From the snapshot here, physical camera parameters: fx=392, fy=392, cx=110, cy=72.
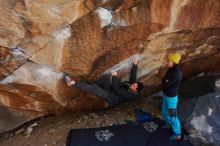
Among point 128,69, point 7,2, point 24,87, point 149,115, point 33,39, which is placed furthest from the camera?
point 149,115

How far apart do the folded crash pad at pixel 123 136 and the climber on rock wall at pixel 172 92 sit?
0.17 metres

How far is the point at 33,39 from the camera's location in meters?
5.21

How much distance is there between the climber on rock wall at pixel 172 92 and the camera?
5.83 m

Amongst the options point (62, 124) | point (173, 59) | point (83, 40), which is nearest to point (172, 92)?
point (173, 59)

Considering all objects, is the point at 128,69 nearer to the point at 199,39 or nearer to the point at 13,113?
the point at 199,39

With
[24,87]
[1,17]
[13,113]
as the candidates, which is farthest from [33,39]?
[13,113]

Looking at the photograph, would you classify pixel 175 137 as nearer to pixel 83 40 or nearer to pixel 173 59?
pixel 173 59

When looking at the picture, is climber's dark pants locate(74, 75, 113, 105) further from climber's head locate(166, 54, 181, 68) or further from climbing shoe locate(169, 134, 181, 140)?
climbing shoe locate(169, 134, 181, 140)

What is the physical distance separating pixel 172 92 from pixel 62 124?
6.48 feet

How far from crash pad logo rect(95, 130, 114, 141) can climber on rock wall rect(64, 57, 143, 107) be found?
553mm

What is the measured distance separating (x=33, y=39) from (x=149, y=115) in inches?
106

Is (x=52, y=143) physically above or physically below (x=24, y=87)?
below

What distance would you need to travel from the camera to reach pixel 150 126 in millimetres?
6645

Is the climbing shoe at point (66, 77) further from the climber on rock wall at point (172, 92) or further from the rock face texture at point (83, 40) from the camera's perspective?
the climber on rock wall at point (172, 92)
